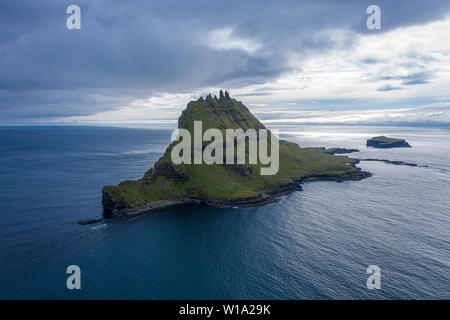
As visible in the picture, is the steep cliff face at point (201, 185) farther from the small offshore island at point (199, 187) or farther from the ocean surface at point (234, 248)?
the ocean surface at point (234, 248)

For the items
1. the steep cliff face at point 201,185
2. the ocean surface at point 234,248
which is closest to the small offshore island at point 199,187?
the steep cliff face at point 201,185

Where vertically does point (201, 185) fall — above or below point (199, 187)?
above

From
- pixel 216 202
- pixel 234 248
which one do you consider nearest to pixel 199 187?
pixel 216 202

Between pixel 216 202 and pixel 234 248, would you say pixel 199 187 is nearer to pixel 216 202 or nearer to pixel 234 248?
pixel 216 202

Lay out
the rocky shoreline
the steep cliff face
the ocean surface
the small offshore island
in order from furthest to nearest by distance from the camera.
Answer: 1. the steep cliff face
2. the small offshore island
3. the rocky shoreline
4. the ocean surface

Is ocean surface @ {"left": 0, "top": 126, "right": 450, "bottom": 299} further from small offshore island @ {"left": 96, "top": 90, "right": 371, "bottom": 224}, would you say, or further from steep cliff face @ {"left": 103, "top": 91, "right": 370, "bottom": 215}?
steep cliff face @ {"left": 103, "top": 91, "right": 370, "bottom": 215}

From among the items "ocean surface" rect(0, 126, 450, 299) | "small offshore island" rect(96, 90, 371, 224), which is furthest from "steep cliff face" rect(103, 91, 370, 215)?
"ocean surface" rect(0, 126, 450, 299)

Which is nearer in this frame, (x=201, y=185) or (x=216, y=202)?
(x=216, y=202)

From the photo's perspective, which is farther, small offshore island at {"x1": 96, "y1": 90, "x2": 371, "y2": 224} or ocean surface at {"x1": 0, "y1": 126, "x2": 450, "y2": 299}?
small offshore island at {"x1": 96, "y1": 90, "x2": 371, "y2": 224}
